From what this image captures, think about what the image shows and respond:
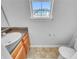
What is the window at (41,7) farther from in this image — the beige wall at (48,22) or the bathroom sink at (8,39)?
the bathroom sink at (8,39)

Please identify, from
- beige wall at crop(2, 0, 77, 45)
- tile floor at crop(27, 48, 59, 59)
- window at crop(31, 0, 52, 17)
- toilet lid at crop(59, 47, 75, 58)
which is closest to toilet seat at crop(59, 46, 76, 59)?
toilet lid at crop(59, 47, 75, 58)

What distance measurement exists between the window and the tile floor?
104cm

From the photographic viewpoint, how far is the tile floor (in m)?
3.09

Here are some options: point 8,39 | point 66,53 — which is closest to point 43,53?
point 66,53

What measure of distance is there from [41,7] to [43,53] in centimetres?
125

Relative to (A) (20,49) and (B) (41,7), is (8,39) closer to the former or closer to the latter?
(A) (20,49)

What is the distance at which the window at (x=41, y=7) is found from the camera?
2.99 meters

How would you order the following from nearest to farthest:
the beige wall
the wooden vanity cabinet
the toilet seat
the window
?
the wooden vanity cabinet → the toilet seat → the beige wall → the window

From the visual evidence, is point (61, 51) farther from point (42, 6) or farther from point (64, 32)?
point (42, 6)

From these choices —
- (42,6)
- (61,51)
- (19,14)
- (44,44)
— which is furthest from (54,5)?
(44,44)

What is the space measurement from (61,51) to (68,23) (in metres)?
0.86

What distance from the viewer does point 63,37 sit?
11.7 feet

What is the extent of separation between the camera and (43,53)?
130 inches

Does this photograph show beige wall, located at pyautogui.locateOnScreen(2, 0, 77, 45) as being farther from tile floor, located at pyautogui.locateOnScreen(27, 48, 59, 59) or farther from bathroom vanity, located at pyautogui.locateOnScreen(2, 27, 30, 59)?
bathroom vanity, located at pyautogui.locateOnScreen(2, 27, 30, 59)
